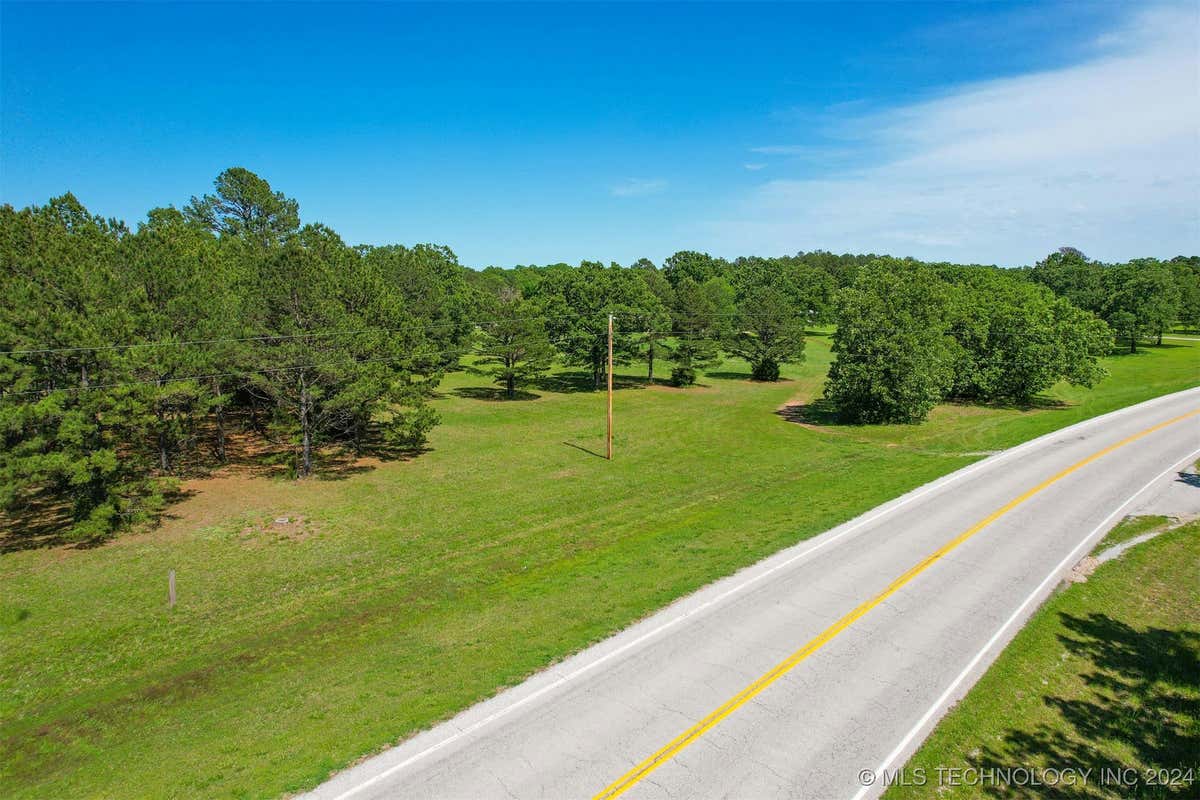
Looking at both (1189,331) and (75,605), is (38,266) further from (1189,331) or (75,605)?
(1189,331)

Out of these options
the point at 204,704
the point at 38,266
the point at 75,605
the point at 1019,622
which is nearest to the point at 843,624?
the point at 1019,622

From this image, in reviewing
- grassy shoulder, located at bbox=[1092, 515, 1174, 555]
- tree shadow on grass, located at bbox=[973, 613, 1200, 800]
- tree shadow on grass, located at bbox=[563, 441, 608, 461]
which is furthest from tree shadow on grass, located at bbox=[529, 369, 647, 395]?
tree shadow on grass, located at bbox=[973, 613, 1200, 800]

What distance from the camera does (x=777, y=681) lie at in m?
12.5

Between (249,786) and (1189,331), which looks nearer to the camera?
(249,786)

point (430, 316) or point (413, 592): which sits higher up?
point (430, 316)

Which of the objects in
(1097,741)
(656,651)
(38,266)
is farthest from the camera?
(38,266)

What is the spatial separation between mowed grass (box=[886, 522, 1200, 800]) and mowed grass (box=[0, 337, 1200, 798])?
277 inches

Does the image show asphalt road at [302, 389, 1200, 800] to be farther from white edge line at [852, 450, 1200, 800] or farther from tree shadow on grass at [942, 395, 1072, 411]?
tree shadow on grass at [942, 395, 1072, 411]

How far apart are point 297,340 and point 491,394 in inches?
1128

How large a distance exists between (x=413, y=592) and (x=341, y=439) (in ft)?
72.6

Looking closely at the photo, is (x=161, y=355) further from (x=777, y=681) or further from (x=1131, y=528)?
(x=1131, y=528)

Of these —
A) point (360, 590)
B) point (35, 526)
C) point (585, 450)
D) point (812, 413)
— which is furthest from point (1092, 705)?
point (812, 413)

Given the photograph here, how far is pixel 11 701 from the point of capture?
12.9 metres

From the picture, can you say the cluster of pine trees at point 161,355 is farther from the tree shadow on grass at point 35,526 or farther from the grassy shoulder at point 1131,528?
the grassy shoulder at point 1131,528
